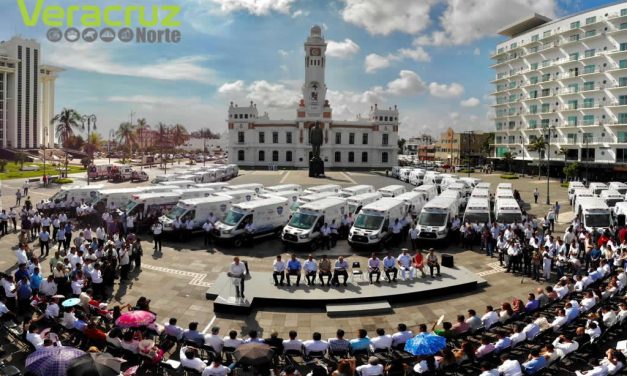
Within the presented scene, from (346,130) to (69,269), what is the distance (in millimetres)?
82772

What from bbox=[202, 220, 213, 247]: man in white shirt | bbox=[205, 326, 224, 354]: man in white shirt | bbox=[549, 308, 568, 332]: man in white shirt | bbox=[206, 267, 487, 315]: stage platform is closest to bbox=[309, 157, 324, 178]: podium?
bbox=[202, 220, 213, 247]: man in white shirt

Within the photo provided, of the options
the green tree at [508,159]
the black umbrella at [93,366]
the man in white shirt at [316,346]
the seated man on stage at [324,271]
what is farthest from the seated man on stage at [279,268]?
the green tree at [508,159]

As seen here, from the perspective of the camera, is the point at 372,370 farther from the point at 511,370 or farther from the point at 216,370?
the point at 216,370

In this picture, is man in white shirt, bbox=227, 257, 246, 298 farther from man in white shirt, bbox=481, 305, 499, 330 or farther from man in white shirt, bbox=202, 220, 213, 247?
man in white shirt, bbox=202, 220, 213, 247

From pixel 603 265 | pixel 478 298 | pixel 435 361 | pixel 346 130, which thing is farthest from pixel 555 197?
pixel 346 130

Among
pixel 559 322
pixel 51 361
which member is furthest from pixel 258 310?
pixel 559 322

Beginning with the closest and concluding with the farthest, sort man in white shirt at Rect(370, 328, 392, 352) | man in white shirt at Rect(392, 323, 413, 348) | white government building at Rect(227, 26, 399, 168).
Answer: man in white shirt at Rect(370, 328, 392, 352) < man in white shirt at Rect(392, 323, 413, 348) < white government building at Rect(227, 26, 399, 168)

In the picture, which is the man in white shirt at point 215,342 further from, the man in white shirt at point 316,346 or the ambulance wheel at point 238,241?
the ambulance wheel at point 238,241

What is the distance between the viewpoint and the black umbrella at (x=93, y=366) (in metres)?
7.29

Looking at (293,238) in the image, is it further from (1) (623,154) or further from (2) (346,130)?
(2) (346,130)

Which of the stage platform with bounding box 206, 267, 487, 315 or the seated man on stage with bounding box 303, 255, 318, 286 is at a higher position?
the seated man on stage with bounding box 303, 255, 318, 286

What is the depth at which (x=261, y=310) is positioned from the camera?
13758 millimetres

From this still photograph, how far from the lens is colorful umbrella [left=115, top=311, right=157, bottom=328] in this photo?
32.2 ft

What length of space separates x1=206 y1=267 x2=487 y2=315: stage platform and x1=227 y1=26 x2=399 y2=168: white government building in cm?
7657
